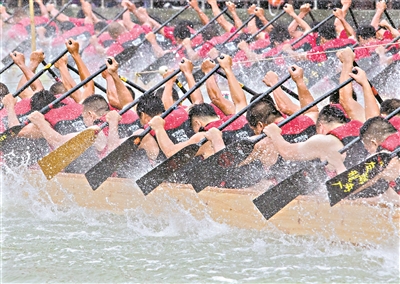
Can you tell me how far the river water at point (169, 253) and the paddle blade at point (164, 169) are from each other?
224 mm

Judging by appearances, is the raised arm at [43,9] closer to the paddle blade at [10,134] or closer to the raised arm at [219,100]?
the paddle blade at [10,134]

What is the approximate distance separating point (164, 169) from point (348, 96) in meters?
1.16

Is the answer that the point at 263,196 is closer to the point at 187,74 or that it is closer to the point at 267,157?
the point at 267,157

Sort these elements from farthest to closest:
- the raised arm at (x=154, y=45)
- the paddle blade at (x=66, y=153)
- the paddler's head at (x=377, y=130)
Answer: the raised arm at (x=154, y=45) < the paddle blade at (x=66, y=153) < the paddler's head at (x=377, y=130)

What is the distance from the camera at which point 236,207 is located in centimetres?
517

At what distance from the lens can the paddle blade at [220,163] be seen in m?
5.09

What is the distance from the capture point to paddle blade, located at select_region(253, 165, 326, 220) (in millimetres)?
4758

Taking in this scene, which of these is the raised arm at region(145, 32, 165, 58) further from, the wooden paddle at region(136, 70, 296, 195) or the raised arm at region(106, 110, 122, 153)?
the wooden paddle at region(136, 70, 296, 195)

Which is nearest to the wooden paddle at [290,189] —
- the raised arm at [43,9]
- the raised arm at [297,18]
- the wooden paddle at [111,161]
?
the wooden paddle at [111,161]

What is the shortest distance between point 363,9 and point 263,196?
20.8 feet

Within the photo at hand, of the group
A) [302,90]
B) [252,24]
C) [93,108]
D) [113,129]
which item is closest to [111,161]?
[113,129]

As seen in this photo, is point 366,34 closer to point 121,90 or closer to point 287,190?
point 121,90

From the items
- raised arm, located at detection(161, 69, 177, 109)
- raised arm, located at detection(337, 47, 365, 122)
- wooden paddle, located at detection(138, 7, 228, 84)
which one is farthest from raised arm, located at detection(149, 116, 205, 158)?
wooden paddle, located at detection(138, 7, 228, 84)

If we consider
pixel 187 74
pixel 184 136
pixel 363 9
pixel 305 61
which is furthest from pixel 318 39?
pixel 184 136
